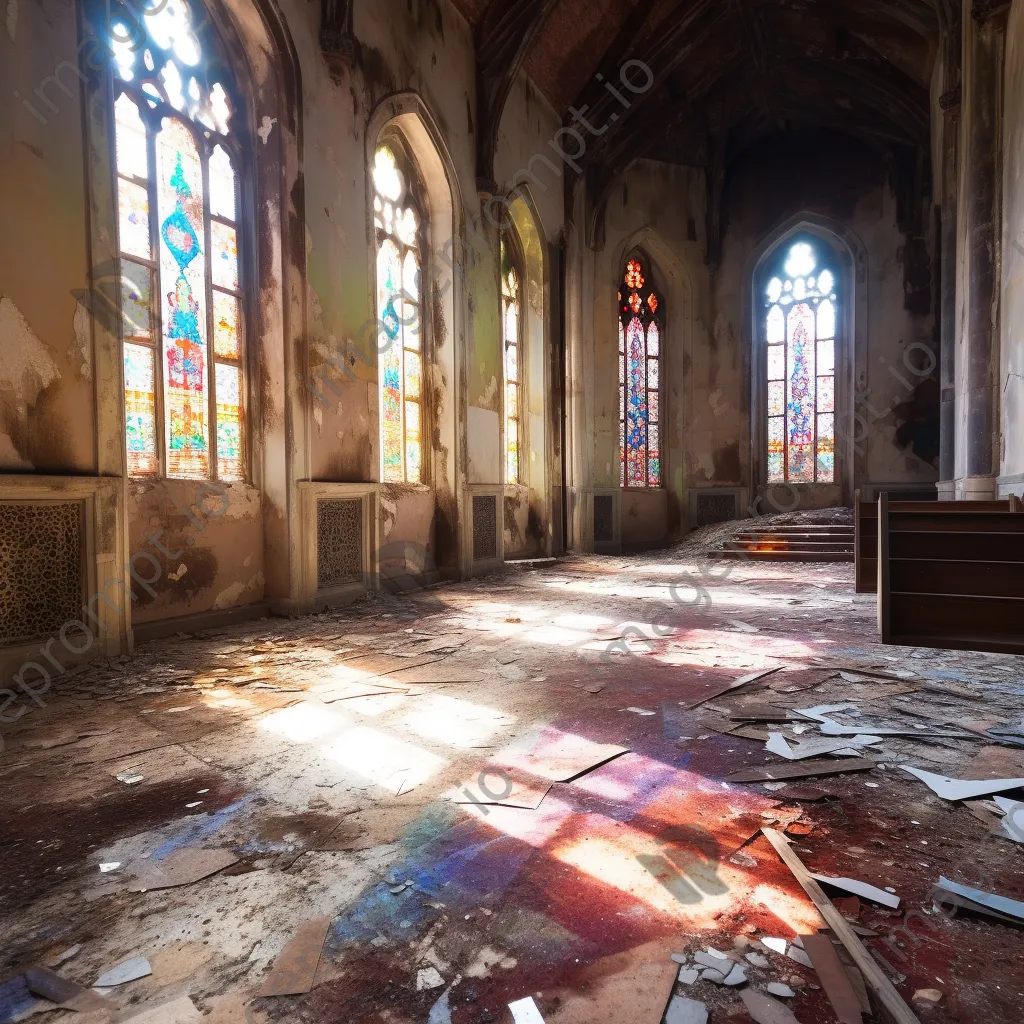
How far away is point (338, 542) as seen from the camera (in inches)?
257

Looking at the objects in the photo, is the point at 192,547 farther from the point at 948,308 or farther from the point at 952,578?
the point at 948,308

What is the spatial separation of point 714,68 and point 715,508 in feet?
25.8

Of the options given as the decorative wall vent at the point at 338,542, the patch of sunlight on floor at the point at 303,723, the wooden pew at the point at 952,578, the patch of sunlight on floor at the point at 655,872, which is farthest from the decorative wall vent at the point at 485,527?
the patch of sunlight on floor at the point at 655,872

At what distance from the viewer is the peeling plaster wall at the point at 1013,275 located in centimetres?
632

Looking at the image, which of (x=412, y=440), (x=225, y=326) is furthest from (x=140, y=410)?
(x=412, y=440)

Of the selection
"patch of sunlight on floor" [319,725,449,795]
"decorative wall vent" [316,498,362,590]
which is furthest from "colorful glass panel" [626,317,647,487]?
"patch of sunlight on floor" [319,725,449,795]

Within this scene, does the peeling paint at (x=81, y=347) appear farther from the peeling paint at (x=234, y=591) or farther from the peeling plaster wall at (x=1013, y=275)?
the peeling plaster wall at (x=1013, y=275)

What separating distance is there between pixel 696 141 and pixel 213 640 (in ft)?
43.6

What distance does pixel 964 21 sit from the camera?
795cm

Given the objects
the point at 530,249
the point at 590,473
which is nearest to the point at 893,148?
the point at 530,249

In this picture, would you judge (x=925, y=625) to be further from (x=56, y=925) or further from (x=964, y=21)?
(x=964, y=21)

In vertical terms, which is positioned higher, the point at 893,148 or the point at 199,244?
the point at 893,148

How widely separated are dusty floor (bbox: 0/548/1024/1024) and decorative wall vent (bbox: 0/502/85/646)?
0.44m

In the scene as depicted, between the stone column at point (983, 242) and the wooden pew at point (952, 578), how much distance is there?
479 cm
